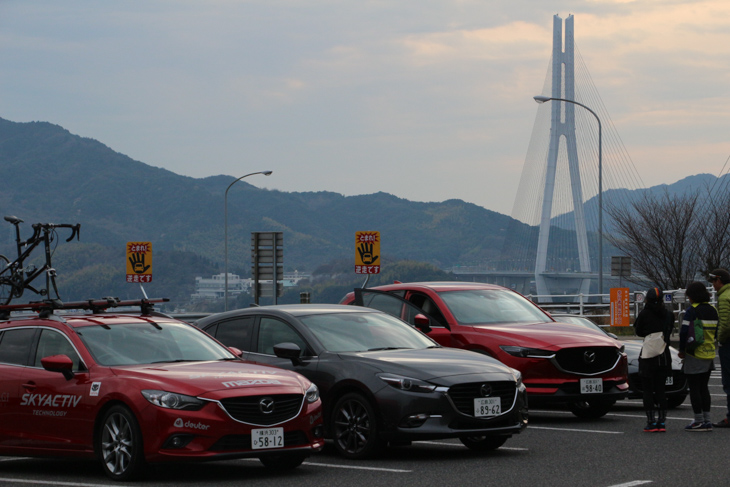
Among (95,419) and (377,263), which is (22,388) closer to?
(95,419)

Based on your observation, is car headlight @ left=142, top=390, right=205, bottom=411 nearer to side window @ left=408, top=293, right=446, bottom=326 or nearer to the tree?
side window @ left=408, top=293, right=446, bottom=326

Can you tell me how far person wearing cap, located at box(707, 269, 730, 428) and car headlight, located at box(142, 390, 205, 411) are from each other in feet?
19.8

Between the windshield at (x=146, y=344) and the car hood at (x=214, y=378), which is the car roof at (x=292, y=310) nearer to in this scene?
the windshield at (x=146, y=344)

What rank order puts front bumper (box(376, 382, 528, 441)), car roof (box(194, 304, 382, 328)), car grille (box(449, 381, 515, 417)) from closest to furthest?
front bumper (box(376, 382, 528, 441)) < car grille (box(449, 381, 515, 417)) < car roof (box(194, 304, 382, 328))

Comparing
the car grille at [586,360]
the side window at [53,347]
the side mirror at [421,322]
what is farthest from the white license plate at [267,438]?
the car grille at [586,360]

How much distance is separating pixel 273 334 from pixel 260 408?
2.19m

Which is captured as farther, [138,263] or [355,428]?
[138,263]

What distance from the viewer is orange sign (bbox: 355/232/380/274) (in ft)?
94.3

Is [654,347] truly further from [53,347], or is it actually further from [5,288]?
[5,288]

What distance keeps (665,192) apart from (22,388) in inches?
1585

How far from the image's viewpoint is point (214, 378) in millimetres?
8477

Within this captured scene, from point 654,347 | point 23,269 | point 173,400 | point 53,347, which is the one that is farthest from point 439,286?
point 23,269

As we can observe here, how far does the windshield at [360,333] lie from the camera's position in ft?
33.5

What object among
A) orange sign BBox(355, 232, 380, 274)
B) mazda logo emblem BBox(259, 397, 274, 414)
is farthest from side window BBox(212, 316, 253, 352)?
orange sign BBox(355, 232, 380, 274)
